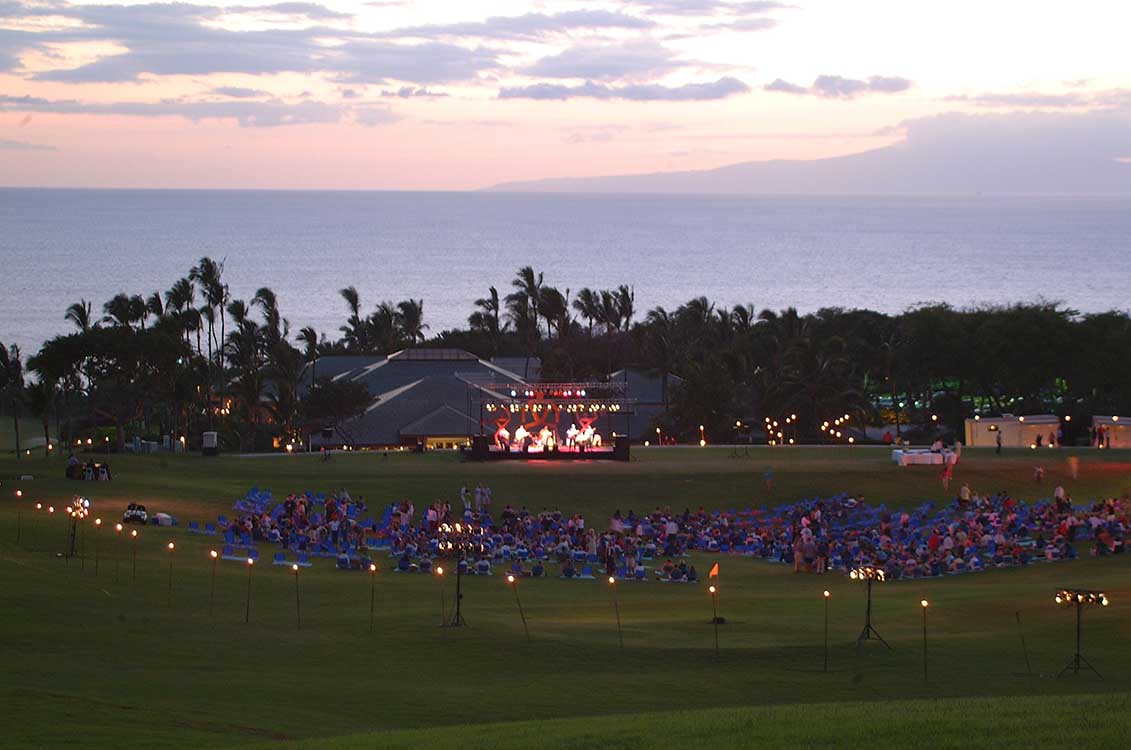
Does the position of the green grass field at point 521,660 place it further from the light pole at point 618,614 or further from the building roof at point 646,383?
the building roof at point 646,383

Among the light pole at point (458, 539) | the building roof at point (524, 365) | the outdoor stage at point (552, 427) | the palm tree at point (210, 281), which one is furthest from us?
the building roof at point (524, 365)

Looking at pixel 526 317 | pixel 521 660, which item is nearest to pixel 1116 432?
pixel 521 660

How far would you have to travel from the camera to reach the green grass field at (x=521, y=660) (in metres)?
19.0

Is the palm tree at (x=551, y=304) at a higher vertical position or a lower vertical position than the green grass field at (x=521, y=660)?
higher

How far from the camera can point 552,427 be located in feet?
204

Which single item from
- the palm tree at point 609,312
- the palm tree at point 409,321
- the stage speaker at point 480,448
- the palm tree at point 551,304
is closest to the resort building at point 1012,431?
the stage speaker at point 480,448

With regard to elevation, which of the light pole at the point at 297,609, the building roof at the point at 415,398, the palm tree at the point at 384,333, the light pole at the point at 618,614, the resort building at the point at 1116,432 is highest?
the palm tree at the point at 384,333

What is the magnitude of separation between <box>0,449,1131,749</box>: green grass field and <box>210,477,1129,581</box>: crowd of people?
4.26 ft

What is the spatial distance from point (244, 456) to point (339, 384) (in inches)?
566

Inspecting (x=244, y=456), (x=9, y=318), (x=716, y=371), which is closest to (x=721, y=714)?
(x=244, y=456)

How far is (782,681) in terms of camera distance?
24531 millimetres

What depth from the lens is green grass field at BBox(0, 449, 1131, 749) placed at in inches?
749

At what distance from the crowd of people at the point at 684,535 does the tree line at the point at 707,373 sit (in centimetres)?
2233

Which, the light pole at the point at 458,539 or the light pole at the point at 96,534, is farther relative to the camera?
the light pole at the point at 458,539
